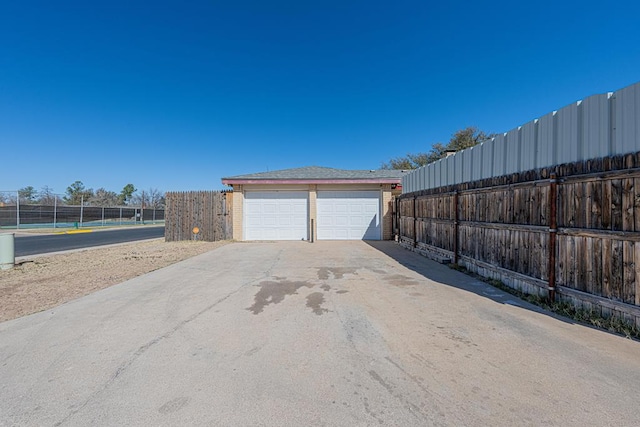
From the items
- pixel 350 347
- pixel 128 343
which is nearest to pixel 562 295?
pixel 350 347

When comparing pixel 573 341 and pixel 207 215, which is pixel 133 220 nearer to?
pixel 207 215

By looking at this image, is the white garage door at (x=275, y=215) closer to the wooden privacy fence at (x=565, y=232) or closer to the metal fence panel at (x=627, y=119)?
the wooden privacy fence at (x=565, y=232)

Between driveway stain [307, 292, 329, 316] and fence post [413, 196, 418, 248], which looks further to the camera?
fence post [413, 196, 418, 248]

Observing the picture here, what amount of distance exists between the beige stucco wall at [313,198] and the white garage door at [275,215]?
201 mm

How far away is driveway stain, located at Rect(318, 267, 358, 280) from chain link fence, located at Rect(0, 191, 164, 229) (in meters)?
23.8

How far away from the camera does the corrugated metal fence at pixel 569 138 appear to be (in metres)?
3.28

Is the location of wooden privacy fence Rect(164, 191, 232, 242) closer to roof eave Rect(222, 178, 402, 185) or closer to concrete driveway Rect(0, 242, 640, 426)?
roof eave Rect(222, 178, 402, 185)

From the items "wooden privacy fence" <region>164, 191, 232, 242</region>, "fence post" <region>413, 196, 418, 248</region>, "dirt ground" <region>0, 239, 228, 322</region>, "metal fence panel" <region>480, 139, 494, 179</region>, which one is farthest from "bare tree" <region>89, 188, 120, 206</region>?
"metal fence panel" <region>480, 139, 494, 179</region>

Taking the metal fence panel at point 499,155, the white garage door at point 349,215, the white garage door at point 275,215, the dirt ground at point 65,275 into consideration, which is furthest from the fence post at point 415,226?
the dirt ground at point 65,275

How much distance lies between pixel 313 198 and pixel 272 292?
8.30m

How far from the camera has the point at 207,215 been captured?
505 inches

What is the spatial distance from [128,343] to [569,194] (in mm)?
5838

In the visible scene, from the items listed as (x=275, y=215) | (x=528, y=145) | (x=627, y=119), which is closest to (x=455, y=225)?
(x=528, y=145)

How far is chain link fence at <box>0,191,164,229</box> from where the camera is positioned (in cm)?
1925
